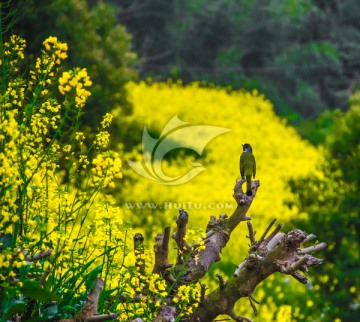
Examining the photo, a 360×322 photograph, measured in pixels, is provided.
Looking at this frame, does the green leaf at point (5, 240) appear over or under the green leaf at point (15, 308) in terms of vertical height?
over

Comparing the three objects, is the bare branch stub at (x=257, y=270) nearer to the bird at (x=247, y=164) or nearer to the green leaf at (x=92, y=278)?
the bird at (x=247, y=164)

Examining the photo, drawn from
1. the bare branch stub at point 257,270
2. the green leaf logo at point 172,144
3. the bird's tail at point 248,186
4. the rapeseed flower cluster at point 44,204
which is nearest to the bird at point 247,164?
the bird's tail at point 248,186

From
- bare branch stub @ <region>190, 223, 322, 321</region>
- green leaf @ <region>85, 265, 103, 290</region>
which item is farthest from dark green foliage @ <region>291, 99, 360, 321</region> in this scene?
green leaf @ <region>85, 265, 103, 290</region>

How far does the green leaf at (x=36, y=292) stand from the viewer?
2.69m

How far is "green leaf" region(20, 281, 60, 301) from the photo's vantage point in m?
2.69

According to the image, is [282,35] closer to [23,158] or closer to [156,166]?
[156,166]

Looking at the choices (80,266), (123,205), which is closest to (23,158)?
(80,266)

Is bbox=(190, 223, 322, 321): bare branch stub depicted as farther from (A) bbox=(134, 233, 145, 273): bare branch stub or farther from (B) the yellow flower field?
(B) the yellow flower field

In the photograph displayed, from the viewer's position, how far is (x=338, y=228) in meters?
8.75

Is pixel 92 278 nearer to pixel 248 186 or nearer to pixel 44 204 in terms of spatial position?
pixel 44 204

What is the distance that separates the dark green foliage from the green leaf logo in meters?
4.67

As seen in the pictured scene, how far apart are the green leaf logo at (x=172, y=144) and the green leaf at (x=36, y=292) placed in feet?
34.3

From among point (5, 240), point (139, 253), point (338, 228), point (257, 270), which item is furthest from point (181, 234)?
point (338, 228)

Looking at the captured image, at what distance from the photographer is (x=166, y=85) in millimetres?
21562
